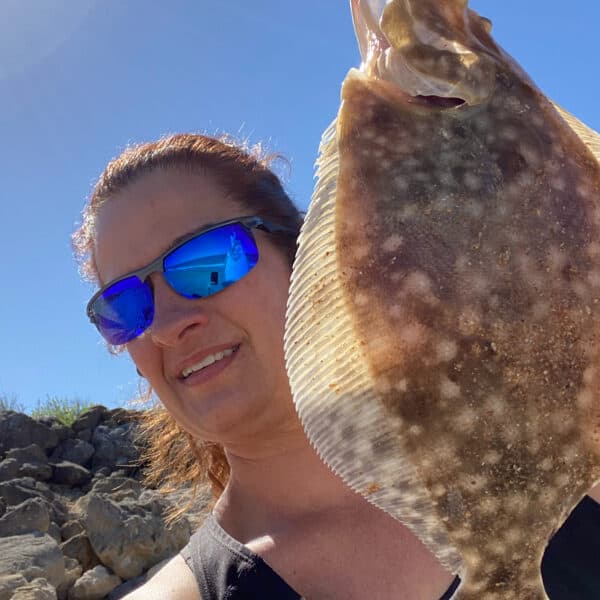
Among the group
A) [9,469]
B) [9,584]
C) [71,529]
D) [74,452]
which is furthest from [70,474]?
[9,584]

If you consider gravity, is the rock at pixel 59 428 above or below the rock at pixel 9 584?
above

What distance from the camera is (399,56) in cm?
149

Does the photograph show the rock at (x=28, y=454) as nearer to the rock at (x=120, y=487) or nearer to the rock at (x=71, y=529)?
the rock at (x=120, y=487)

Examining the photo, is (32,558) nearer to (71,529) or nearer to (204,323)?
(71,529)

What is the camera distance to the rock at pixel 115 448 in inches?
450

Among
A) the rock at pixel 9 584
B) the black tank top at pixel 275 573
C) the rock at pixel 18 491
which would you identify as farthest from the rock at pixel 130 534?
the black tank top at pixel 275 573

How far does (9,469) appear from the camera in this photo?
32.7ft

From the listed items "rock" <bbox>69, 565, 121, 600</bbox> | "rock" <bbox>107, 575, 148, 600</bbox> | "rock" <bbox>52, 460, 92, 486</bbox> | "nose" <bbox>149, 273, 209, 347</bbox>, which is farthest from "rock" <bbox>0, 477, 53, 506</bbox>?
"nose" <bbox>149, 273, 209, 347</bbox>

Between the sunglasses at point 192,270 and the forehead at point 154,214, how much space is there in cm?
6

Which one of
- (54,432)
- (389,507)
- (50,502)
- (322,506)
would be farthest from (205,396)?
(54,432)

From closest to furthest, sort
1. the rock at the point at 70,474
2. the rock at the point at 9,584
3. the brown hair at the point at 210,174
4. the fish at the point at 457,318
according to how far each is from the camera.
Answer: the fish at the point at 457,318, the brown hair at the point at 210,174, the rock at the point at 9,584, the rock at the point at 70,474

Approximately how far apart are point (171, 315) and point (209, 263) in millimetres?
233

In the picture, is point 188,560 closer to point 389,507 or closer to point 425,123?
point 389,507

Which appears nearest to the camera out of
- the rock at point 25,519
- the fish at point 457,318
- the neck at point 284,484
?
the fish at point 457,318
